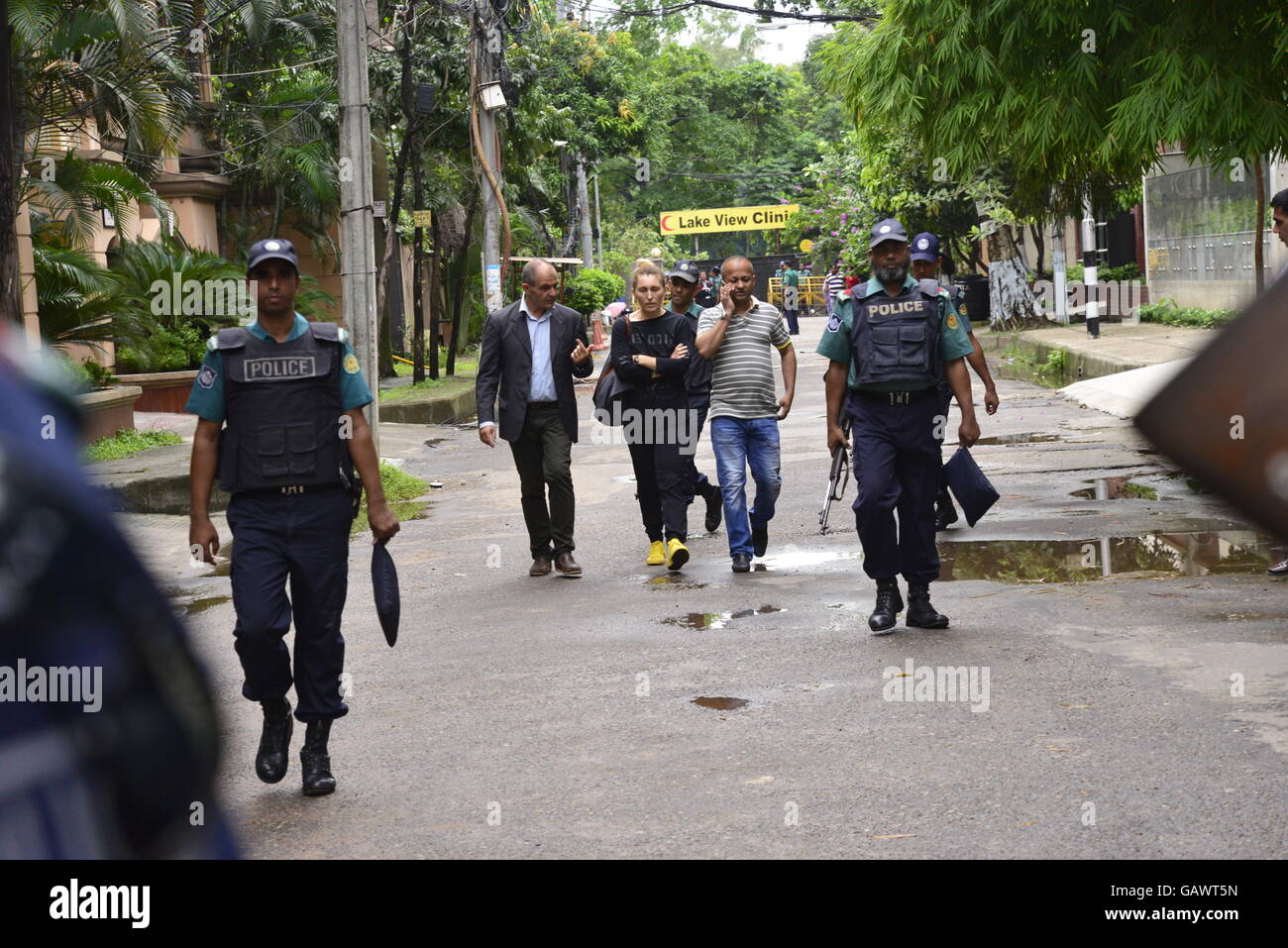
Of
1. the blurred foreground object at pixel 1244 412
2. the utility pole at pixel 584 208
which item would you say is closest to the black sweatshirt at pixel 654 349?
the blurred foreground object at pixel 1244 412

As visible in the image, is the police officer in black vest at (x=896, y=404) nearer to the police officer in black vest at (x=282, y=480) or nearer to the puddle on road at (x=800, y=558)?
the puddle on road at (x=800, y=558)

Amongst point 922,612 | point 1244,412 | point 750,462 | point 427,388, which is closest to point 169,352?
point 427,388

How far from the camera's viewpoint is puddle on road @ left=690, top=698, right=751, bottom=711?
6762 mm

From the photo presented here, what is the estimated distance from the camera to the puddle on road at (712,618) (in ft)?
28.2

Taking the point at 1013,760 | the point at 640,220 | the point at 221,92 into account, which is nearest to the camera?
the point at 1013,760

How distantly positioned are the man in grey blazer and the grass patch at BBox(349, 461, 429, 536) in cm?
360

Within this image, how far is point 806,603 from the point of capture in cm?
902

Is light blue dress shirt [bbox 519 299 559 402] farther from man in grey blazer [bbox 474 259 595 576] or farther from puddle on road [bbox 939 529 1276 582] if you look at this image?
puddle on road [bbox 939 529 1276 582]

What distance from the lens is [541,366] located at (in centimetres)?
1054

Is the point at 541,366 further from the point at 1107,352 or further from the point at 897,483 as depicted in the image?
the point at 1107,352

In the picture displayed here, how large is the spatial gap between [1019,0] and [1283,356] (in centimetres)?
1083
